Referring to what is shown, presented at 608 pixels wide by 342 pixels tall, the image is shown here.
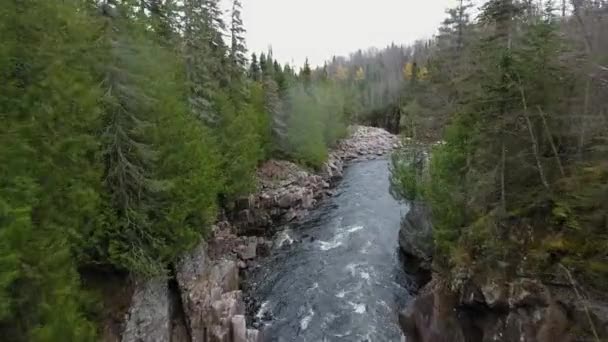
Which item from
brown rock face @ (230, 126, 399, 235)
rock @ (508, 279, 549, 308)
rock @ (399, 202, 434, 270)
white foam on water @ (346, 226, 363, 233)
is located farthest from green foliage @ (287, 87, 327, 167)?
rock @ (508, 279, 549, 308)

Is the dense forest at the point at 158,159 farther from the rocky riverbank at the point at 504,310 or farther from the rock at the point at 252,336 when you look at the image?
the rock at the point at 252,336

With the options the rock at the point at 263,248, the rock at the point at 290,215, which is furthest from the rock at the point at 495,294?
the rock at the point at 290,215

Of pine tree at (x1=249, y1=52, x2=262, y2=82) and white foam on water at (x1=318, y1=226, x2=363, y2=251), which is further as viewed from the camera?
pine tree at (x1=249, y1=52, x2=262, y2=82)

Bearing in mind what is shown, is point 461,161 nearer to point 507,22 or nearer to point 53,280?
point 507,22

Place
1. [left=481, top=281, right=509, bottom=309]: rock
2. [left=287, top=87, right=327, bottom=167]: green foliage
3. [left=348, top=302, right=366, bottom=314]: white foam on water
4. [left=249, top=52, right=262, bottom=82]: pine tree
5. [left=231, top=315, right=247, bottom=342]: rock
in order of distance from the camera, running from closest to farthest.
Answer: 1. [left=481, top=281, right=509, bottom=309]: rock
2. [left=231, top=315, right=247, bottom=342]: rock
3. [left=348, top=302, right=366, bottom=314]: white foam on water
4. [left=287, top=87, right=327, bottom=167]: green foliage
5. [left=249, top=52, right=262, bottom=82]: pine tree

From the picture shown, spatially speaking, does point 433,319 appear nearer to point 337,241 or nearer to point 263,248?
point 337,241

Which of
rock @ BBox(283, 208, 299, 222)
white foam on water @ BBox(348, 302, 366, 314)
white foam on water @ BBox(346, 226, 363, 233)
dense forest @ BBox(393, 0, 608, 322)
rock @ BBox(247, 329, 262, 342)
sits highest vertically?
dense forest @ BBox(393, 0, 608, 322)

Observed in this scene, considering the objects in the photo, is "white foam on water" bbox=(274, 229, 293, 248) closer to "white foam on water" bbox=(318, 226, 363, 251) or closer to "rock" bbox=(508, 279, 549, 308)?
"white foam on water" bbox=(318, 226, 363, 251)

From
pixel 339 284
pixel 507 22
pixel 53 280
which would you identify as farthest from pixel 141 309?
pixel 507 22
